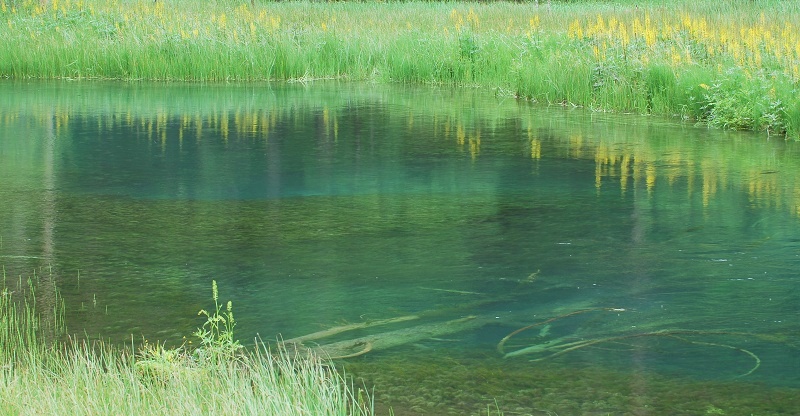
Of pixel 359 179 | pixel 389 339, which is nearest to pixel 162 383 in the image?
pixel 389 339

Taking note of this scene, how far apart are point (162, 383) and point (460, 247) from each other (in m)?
2.64

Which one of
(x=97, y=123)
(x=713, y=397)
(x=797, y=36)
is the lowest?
(x=713, y=397)

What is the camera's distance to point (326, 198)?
291 inches

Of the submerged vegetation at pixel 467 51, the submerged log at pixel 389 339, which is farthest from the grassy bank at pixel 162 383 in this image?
the submerged vegetation at pixel 467 51

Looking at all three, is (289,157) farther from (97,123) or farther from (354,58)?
(354,58)

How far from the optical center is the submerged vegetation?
442 inches

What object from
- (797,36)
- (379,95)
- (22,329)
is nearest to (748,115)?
(797,36)

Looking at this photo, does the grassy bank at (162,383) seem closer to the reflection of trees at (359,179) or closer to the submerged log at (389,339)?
the submerged log at (389,339)

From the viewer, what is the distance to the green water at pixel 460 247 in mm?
4020

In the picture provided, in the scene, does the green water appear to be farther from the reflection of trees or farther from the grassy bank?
the grassy bank

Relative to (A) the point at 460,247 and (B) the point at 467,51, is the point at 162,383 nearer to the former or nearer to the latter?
(A) the point at 460,247

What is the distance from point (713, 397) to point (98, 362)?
2217mm

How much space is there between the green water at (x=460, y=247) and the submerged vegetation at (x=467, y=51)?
81 cm

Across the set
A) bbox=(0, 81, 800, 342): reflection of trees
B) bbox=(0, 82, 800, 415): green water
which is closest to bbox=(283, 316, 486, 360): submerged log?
bbox=(0, 82, 800, 415): green water
